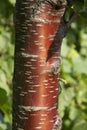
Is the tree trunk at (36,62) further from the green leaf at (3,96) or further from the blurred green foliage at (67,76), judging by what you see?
the blurred green foliage at (67,76)

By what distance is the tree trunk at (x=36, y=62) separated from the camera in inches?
43.4

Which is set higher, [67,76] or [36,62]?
[36,62]

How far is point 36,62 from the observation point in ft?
3.70

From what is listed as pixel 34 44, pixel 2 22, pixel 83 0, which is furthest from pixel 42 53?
pixel 2 22

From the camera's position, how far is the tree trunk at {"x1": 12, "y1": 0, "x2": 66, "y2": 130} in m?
1.10

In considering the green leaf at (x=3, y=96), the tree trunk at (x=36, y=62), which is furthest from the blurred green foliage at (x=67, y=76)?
the tree trunk at (x=36, y=62)

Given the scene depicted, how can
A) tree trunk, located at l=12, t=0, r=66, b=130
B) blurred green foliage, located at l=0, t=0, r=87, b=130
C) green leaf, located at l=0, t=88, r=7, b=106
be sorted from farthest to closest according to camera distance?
blurred green foliage, located at l=0, t=0, r=87, b=130
green leaf, located at l=0, t=88, r=7, b=106
tree trunk, located at l=12, t=0, r=66, b=130

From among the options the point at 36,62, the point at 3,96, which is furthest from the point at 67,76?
the point at 36,62

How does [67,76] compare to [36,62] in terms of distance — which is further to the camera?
→ [67,76]

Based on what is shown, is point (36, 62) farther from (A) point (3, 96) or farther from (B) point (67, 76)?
(B) point (67, 76)

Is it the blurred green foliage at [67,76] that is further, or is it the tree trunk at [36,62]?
the blurred green foliage at [67,76]

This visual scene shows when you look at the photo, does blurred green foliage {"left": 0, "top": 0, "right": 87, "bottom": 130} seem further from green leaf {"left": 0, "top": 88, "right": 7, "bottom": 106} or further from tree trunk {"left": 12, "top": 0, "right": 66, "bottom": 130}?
tree trunk {"left": 12, "top": 0, "right": 66, "bottom": 130}

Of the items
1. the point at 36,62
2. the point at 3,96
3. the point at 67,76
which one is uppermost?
the point at 36,62

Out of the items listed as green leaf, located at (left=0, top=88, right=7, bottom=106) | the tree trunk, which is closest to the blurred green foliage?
green leaf, located at (left=0, top=88, right=7, bottom=106)
